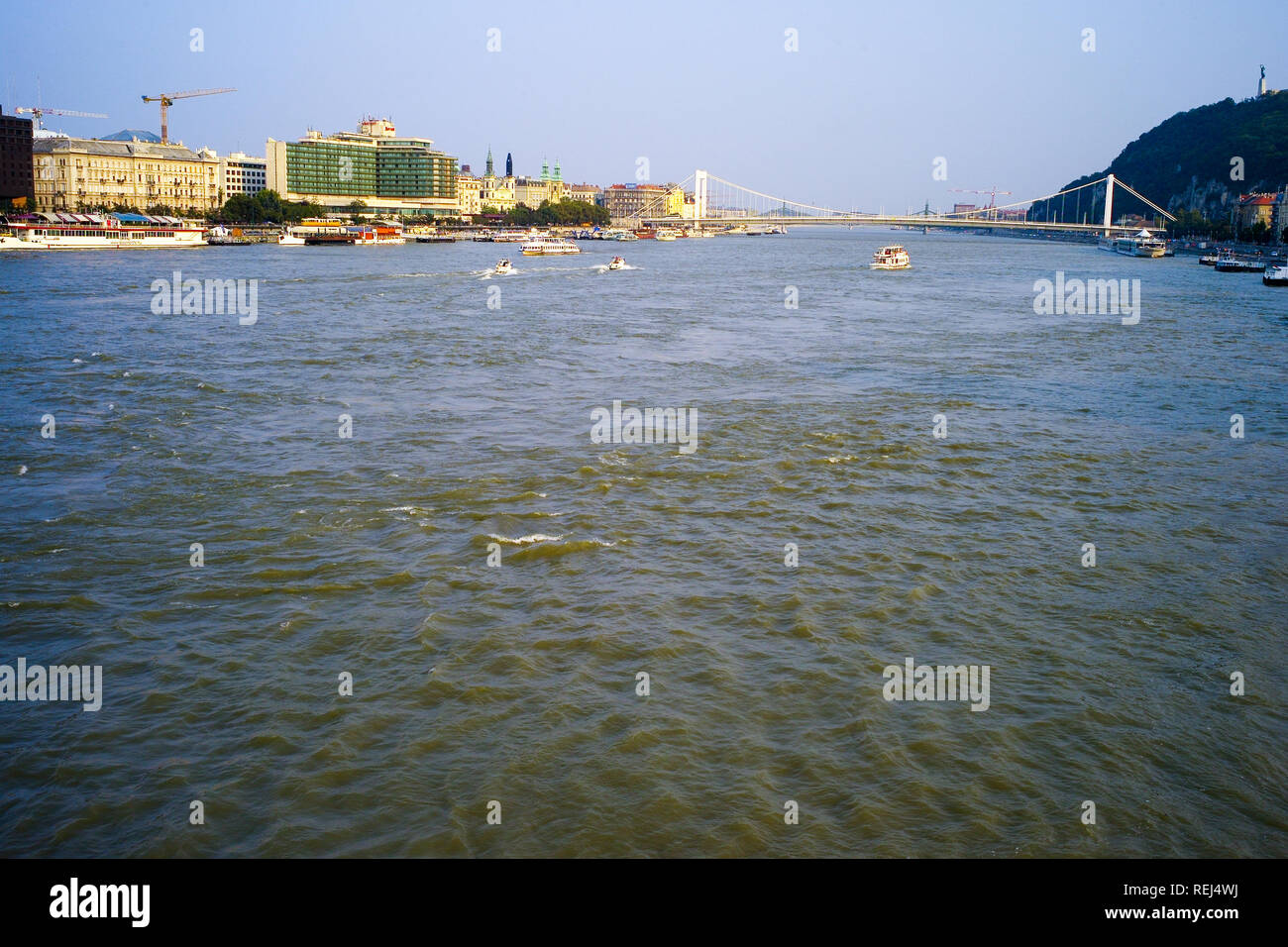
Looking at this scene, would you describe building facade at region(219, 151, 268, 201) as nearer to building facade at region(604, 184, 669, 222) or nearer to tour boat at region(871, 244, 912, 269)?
building facade at region(604, 184, 669, 222)

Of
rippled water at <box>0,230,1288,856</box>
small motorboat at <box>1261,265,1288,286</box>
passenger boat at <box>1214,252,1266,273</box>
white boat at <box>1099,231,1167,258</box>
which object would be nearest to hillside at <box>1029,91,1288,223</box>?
white boat at <box>1099,231,1167,258</box>

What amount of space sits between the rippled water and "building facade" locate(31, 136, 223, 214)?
268 ft

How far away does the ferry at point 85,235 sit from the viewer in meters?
52.6

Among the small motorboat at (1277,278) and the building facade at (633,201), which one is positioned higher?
the building facade at (633,201)

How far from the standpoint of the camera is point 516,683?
5.47 metres

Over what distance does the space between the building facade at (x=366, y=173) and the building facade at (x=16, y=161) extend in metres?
32.9

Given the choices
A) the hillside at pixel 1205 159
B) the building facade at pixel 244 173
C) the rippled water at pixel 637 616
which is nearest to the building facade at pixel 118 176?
the building facade at pixel 244 173

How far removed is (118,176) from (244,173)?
90.7 ft

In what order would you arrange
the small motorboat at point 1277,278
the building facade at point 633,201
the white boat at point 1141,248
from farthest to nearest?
1. the building facade at point 633,201
2. the white boat at point 1141,248
3. the small motorboat at point 1277,278

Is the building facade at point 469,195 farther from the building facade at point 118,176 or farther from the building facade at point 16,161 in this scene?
the building facade at point 16,161

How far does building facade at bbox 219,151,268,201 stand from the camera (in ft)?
358
